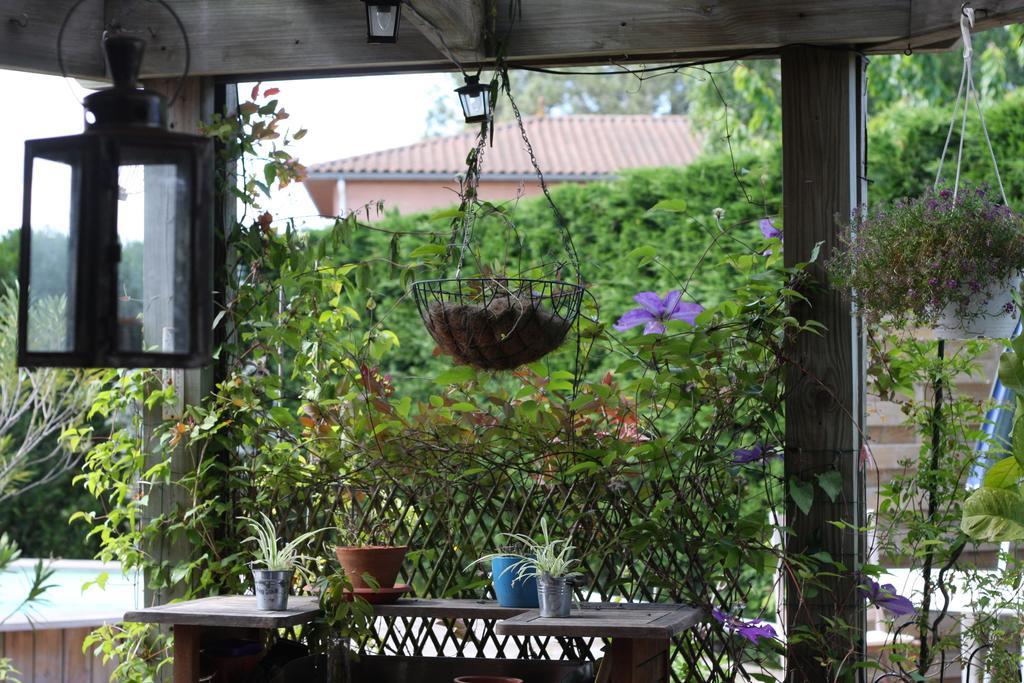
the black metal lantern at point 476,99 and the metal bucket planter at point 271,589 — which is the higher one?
the black metal lantern at point 476,99

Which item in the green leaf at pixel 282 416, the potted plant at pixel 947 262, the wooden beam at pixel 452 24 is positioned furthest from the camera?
the green leaf at pixel 282 416

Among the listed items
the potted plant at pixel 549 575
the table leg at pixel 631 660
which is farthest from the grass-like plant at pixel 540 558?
the table leg at pixel 631 660

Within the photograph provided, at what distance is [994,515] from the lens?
2.40m

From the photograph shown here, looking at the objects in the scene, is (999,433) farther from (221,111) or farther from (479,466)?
(221,111)

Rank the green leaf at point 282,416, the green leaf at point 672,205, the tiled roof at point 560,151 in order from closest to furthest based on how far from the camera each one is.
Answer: the green leaf at point 672,205, the green leaf at point 282,416, the tiled roof at point 560,151

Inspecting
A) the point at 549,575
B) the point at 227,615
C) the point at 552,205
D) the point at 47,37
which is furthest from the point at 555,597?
the point at 47,37

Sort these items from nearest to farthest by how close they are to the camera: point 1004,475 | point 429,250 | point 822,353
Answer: point 1004,475, point 822,353, point 429,250

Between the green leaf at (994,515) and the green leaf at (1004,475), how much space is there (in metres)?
0.05

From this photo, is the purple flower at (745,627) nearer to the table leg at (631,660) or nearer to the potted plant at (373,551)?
the table leg at (631,660)

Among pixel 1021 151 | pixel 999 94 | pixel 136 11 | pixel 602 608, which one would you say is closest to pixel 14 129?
pixel 136 11

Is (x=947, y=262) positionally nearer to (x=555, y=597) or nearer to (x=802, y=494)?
(x=802, y=494)

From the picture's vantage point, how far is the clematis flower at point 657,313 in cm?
284

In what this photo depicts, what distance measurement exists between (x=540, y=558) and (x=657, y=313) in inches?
28.7

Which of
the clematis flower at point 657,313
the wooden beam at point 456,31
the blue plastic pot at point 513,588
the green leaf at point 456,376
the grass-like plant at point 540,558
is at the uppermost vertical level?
the wooden beam at point 456,31
